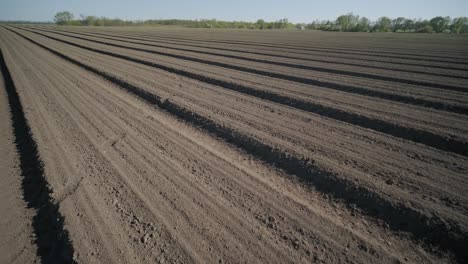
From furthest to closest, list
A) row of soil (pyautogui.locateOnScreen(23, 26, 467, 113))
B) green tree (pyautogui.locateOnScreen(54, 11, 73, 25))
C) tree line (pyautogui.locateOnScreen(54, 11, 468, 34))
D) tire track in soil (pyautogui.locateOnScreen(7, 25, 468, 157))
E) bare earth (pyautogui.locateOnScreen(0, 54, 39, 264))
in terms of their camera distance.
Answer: green tree (pyautogui.locateOnScreen(54, 11, 73, 25))
tree line (pyautogui.locateOnScreen(54, 11, 468, 34))
row of soil (pyautogui.locateOnScreen(23, 26, 467, 113))
tire track in soil (pyautogui.locateOnScreen(7, 25, 468, 157))
bare earth (pyautogui.locateOnScreen(0, 54, 39, 264))

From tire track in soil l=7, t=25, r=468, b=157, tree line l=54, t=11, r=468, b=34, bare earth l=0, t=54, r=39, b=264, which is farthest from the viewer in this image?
tree line l=54, t=11, r=468, b=34

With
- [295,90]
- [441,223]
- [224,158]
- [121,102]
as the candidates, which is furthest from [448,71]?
[121,102]

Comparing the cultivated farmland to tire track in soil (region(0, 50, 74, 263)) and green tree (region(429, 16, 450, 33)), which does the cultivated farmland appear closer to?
tire track in soil (region(0, 50, 74, 263))

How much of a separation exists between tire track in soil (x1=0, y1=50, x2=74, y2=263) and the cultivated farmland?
0.02 metres

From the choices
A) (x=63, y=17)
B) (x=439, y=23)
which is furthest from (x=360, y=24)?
(x=63, y=17)

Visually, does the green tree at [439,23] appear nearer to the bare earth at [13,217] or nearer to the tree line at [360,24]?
the tree line at [360,24]

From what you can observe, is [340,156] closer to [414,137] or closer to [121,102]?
[414,137]

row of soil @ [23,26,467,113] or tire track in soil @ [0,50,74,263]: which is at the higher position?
row of soil @ [23,26,467,113]

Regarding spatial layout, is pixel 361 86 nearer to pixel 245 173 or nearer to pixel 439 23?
pixel 245 173

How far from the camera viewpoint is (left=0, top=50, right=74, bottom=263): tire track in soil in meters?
3.38

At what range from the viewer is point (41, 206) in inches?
164

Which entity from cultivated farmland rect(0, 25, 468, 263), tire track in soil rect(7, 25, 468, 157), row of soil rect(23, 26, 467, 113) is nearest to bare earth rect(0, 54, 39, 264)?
cultivated farmland rect(0, 25, 468, 263)

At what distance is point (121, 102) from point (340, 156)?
7.18m

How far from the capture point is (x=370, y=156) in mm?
5207
